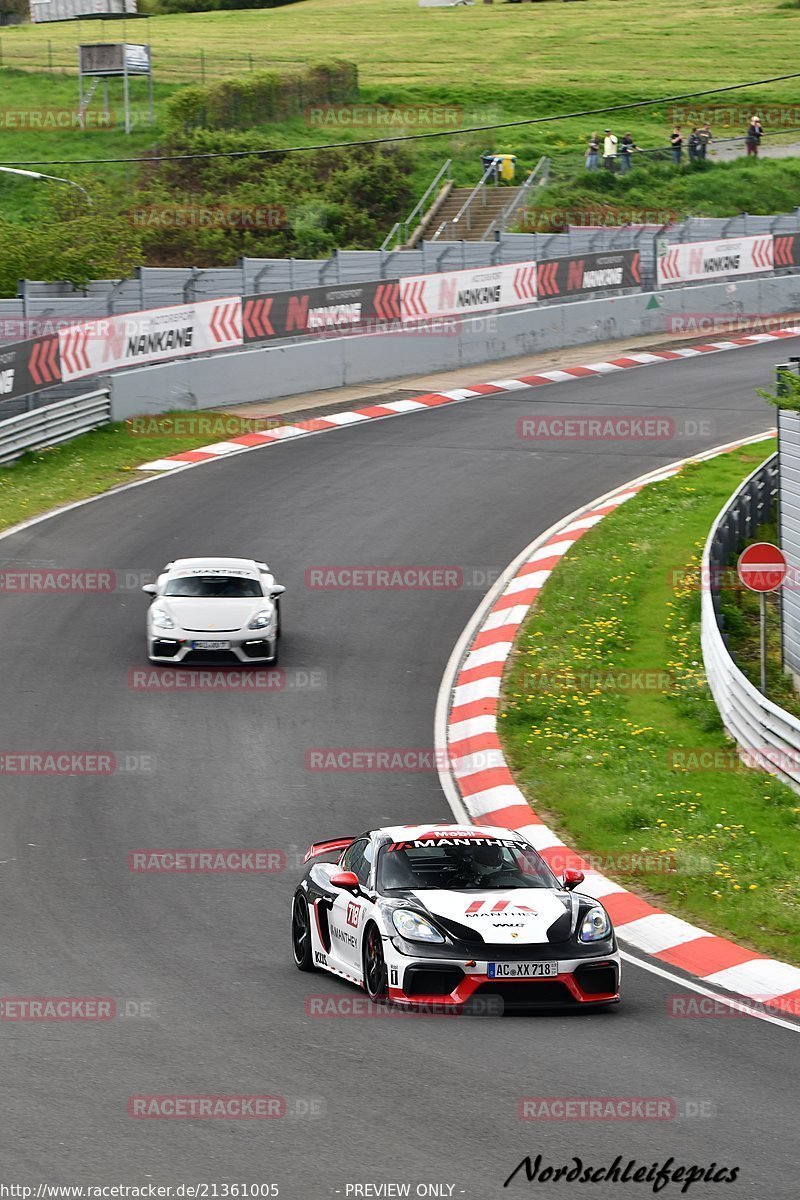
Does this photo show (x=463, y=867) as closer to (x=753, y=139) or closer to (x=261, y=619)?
(x=261, y=619)

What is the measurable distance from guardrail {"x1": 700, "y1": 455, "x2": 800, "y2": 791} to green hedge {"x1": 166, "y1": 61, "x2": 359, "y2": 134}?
168ft

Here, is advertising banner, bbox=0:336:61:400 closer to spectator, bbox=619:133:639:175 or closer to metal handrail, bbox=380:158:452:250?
metal handrail, bbox=380:158:452:250

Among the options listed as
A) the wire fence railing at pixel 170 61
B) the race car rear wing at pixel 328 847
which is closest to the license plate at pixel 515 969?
the race car rear wing at pixel 328 847

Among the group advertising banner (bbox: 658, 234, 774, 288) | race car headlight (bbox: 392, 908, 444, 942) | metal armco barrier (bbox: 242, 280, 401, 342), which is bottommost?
race car headlight (bbox: 392, 908, 444, 942)

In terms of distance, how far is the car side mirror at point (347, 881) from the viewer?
11.8 metres

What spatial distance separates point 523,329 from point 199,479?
13.4m

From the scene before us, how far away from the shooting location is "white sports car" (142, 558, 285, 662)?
68.3ft

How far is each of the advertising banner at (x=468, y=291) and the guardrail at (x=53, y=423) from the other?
9.03 meters

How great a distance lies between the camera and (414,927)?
11203 millimetres

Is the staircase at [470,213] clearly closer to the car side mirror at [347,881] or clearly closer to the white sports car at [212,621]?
the white sports car at [212,621]

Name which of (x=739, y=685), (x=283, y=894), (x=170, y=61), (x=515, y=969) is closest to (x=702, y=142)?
(x=170, y=61)

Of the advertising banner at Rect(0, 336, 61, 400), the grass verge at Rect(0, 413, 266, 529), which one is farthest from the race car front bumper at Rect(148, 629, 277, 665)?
the advertising banner at Rect(0, 336, 61, 400)

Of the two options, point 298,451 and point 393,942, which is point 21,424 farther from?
point 393,942

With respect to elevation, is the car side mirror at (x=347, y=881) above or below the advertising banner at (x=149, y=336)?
below
